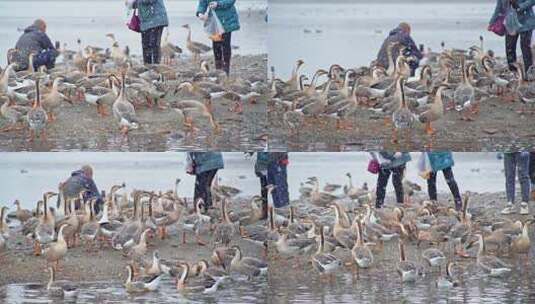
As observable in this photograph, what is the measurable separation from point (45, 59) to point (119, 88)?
16.3 inches

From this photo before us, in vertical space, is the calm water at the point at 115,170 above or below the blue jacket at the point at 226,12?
below

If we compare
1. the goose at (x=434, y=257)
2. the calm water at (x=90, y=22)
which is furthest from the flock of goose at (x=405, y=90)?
the goose at (x=434, y=257)

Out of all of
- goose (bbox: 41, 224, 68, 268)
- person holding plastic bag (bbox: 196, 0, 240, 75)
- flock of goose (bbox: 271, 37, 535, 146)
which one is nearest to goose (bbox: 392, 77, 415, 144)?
flock of goose (bbox: 271, 37, 535, 146)

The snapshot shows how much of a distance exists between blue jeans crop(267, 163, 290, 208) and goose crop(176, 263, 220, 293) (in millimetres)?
516

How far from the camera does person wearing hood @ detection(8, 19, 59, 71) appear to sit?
6.03 metres

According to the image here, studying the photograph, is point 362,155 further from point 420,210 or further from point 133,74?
point 133,74

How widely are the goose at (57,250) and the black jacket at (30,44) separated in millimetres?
880

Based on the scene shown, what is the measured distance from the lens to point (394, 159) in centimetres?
602

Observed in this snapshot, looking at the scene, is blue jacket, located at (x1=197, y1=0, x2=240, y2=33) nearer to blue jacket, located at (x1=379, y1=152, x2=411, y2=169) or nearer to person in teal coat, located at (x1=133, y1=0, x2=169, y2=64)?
person in teal coat, located at (x1=133, y1=0, x2=169, y2=64)

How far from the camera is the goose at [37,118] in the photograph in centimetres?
601

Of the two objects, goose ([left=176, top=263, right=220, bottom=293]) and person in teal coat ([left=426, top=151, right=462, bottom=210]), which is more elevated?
person in teal coat ([left=426, top=151, right=462, bottom=210])

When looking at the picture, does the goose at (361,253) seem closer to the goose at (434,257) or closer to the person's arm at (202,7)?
the goose at (434,257)

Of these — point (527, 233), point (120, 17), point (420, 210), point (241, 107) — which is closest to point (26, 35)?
point (120, 17)

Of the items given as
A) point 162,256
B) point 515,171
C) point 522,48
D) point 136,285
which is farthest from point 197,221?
point 522,48
